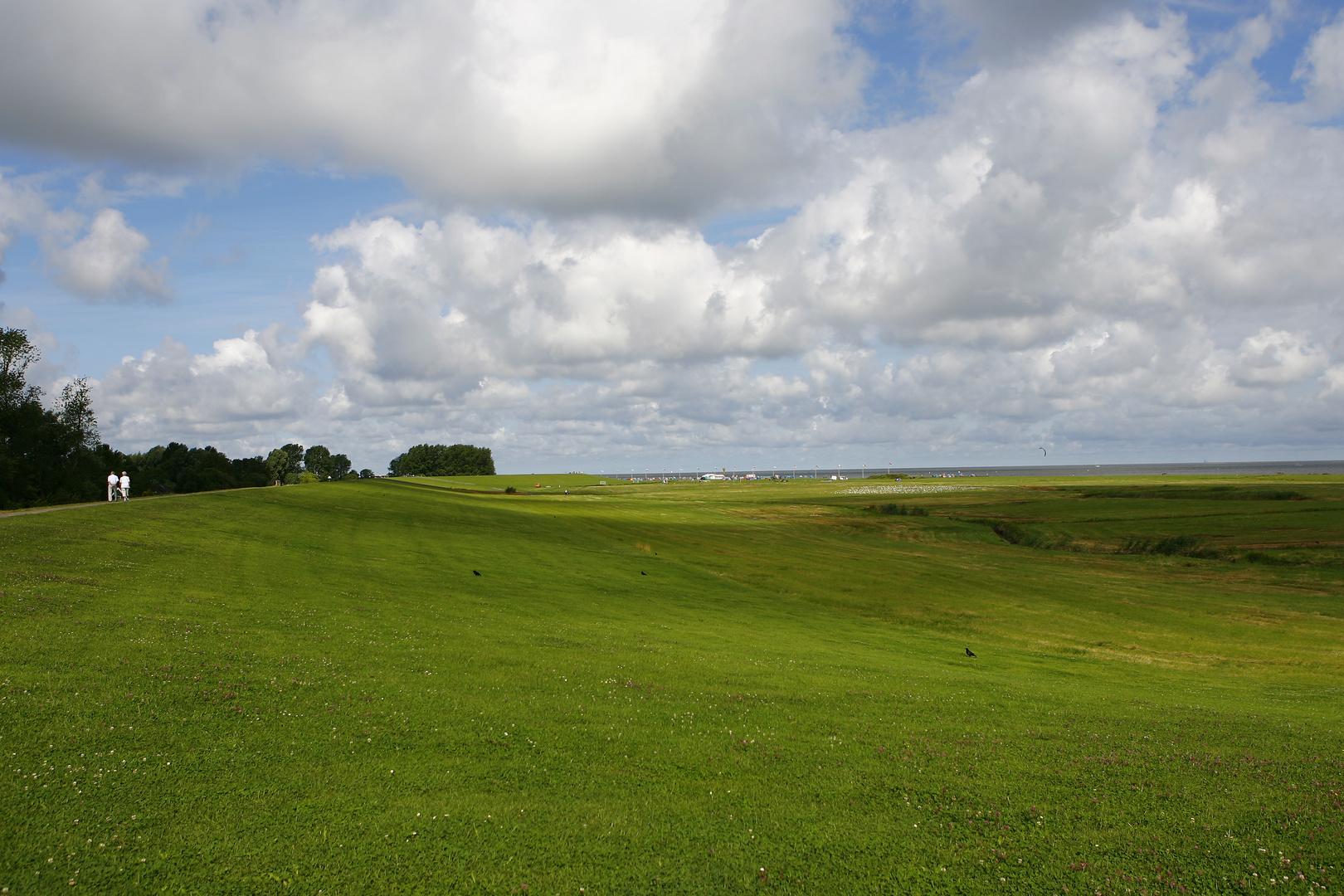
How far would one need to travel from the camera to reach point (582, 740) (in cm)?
1505

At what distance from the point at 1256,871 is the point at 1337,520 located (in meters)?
113

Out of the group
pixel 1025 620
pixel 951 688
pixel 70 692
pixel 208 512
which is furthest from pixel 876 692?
pixel 208 512

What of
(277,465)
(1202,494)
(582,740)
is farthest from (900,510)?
(277,465)

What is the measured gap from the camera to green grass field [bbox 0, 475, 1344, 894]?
10281 mm

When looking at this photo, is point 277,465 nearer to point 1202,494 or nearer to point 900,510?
point 900,510

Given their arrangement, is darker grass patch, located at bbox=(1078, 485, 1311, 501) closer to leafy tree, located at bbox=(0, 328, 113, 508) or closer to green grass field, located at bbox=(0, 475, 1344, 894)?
green grass field, located at bbox=(0, 475, 1344, 894)

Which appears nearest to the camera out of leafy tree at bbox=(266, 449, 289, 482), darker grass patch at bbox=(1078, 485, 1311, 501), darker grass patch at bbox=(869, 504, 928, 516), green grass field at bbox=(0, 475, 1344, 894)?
green grass field at bbox=(0, 475, 1344, 894)

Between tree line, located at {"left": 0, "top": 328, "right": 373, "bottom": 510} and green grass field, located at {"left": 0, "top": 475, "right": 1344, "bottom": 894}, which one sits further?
tree line, located at {"left": 0, "top": 328, "right": 373, "bottom": 510}

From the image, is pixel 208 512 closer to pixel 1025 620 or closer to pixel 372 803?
pixel 372 803

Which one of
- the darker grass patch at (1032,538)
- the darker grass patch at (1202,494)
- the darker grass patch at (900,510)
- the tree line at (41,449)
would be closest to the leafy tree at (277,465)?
the tree line at (41,449)

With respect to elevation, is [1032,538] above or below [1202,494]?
below

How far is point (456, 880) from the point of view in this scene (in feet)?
32.1

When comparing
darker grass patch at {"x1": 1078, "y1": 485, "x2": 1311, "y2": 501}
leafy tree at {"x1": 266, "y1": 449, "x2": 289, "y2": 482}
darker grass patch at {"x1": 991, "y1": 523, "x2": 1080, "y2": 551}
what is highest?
leafy tree at {"x1": 266, "y1": 449, "x2": 289, "y2": 482}

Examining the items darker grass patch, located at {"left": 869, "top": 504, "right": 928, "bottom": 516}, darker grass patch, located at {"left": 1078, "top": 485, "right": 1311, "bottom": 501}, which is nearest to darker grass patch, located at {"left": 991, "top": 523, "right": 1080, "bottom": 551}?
darker grass patch, located at {"left": 869, "top": 504, "right": 928, "bottom": 516}
